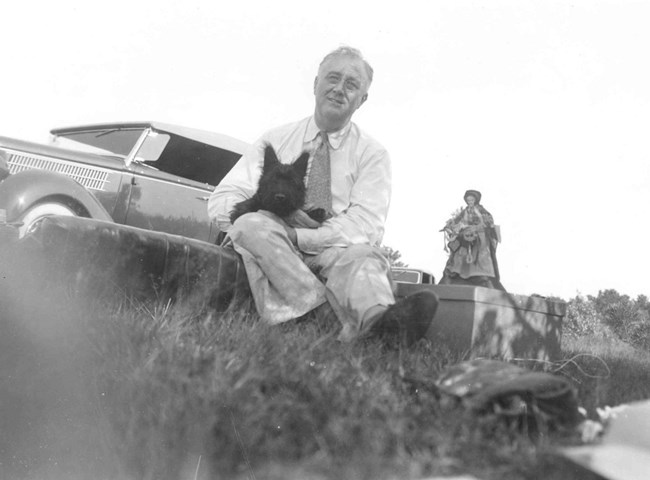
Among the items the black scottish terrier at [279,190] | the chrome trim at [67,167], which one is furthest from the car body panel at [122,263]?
the chrome trim at [67,167]

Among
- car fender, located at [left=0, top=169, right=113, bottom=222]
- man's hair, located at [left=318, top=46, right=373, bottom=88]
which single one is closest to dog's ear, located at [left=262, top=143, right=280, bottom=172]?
man's hair, located at [left=318, top=46, right=373, bottom=88]

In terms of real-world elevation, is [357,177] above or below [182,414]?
above

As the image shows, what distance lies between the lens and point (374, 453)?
5.08 feet

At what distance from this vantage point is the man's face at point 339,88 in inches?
141

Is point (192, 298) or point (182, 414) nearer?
point (182, 414)

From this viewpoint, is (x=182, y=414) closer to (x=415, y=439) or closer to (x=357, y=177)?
(x=415, y=439)

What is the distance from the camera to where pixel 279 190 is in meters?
3.31

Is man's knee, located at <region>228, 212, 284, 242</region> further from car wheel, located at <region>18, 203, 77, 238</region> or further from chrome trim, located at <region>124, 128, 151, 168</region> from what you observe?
chrome trim, located at <region>124, 128, 151, 168</region>

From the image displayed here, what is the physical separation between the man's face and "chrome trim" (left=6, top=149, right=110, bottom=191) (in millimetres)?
3266

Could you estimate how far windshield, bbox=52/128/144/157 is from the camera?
6590 mm

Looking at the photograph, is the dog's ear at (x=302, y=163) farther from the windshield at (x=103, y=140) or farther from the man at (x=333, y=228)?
the windshield at (x=103, y=140)

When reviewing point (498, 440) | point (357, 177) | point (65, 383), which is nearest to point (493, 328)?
point (357, 177)

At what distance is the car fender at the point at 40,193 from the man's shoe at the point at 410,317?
10.8ft

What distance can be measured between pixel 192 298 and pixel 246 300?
29 centimetres
